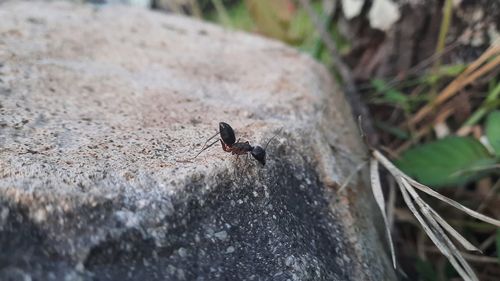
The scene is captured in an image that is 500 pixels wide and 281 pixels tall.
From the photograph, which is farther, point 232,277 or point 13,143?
point 13,143

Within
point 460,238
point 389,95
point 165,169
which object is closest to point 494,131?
point 460,238

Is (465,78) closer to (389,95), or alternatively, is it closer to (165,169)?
(389,95)

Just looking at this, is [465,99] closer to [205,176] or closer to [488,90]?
[488,90]

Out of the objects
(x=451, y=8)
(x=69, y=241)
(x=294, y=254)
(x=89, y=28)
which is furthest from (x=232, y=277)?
(x=451, y=8)

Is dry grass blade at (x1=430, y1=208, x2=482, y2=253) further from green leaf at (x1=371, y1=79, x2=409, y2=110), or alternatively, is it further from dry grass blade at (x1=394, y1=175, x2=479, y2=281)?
green leaf at (x1=371, y1=79, x2=409, y2=110)

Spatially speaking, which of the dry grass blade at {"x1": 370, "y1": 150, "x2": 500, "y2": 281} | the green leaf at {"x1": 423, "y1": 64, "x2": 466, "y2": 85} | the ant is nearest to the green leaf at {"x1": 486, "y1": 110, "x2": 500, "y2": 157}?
the dry grass blade at {"x1": 370, "y1": 150, "x2": 500, "y2": 281}

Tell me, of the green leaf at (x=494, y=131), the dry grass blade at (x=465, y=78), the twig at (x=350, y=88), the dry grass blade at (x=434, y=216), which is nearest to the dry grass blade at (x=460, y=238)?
the dry grass blade at (x=434, y=216)

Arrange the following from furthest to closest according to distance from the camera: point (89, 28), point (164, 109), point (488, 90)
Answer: point (488, 90) < point (89, 28) < point (164, 109)
